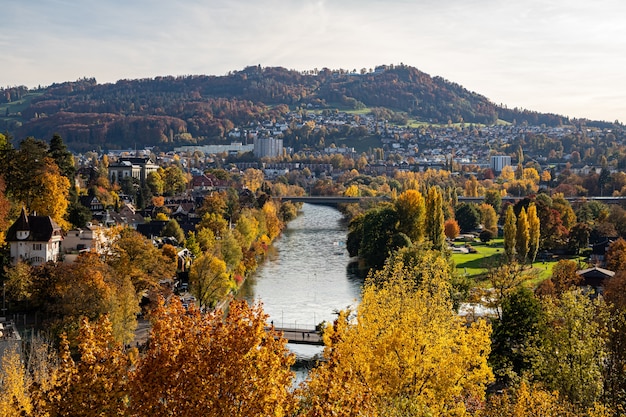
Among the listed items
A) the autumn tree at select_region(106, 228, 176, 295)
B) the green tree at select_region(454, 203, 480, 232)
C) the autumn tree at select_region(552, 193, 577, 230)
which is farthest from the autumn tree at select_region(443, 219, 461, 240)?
the autumn tree at select_region(106, 228, 176, 295)

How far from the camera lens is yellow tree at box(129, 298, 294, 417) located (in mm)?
7500

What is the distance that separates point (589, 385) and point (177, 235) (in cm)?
3068

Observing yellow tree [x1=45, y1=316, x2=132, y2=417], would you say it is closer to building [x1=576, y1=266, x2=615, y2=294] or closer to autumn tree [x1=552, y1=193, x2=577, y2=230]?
building [x1=576, y1=266, x2=615, y2=294]

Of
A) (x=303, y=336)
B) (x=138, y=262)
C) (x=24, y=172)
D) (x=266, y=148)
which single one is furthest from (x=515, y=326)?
(x=266, y=148)

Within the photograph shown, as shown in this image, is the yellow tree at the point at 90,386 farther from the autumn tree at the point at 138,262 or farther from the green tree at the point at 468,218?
the green tree at the point at 468,218

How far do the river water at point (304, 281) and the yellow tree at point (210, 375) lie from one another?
47.3 ft

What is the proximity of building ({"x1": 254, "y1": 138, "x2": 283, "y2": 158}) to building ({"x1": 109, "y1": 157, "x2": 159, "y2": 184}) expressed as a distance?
78652mm

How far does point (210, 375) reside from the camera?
25.0 feet

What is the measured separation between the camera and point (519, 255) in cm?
4109

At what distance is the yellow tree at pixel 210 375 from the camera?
24.6 ft

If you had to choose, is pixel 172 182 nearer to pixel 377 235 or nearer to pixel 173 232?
pixel 173 232

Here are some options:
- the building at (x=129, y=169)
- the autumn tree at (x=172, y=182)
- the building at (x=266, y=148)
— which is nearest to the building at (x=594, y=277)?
the autumn tree at (x=172, y=182)

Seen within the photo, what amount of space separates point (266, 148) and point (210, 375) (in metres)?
147

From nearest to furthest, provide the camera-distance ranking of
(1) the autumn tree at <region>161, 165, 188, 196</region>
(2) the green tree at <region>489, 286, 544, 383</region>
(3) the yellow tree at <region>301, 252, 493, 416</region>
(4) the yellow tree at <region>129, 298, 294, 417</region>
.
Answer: (4) the yellow tree at <region>129, 298, 294, 417</region>, (3) the yellow tree at <region>301, 252, 493, 416</region>, (2) the green tree at <region>489, 286, 544, 383</region>, (1) the autumn tree at <region>161, 165, 188, 196</region>
